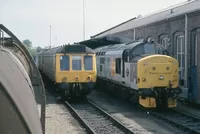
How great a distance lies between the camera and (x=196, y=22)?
18.5 metres

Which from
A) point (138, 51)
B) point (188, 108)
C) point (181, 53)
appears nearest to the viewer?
point (138, 51)

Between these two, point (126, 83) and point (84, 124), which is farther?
point (126, 83)

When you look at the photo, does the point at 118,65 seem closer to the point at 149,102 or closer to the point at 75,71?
the point at 75,71

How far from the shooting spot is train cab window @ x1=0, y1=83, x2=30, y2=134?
5.79 ft

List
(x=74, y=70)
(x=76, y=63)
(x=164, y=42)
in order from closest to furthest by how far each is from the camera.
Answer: (x=74, y=70)
(x=76, y=63)
(x=164, y=42)

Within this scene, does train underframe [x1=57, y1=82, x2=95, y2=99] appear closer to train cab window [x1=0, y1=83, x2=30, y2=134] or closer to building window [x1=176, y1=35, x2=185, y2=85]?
building window [x1=176, y1=35, x2=185, y2=85]

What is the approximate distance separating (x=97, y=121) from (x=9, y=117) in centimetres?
1154

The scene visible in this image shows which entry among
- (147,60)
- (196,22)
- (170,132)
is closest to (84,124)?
(170,132)

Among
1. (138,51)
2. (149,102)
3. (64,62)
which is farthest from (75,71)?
(149,102)

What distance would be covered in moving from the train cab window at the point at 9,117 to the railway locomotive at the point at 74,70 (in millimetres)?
15639

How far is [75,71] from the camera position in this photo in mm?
17531

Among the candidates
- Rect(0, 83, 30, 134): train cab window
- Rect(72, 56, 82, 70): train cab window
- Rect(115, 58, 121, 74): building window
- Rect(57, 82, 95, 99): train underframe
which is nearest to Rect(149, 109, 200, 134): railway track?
Rect(115, 58, 121, 74): building window

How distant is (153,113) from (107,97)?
262 inches

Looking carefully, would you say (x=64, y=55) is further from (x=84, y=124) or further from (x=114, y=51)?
(x=84, y=124)
